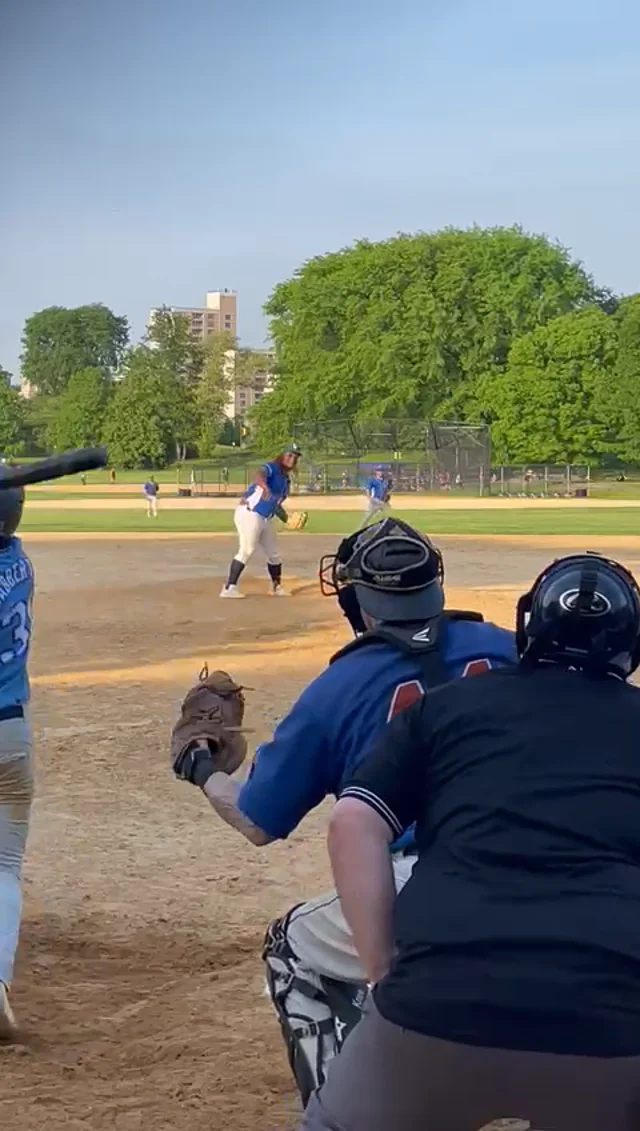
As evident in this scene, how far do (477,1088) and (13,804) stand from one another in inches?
121

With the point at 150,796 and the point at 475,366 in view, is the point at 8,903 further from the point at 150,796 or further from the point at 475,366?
the point at 475,366

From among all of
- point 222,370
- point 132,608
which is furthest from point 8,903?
point 222,370

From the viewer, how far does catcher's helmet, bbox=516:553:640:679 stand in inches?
102

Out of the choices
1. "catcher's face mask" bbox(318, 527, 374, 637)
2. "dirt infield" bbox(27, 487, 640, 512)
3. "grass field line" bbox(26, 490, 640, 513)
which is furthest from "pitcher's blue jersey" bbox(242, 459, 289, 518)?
"dirt infield" bbox(27, 487, 640, 512)

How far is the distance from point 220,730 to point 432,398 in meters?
82.1

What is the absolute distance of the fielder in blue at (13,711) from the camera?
493cm

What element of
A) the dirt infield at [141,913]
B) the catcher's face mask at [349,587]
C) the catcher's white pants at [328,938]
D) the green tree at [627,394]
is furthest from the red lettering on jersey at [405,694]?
the green tree at [627,394]

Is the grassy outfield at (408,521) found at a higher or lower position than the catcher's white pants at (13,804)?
lower

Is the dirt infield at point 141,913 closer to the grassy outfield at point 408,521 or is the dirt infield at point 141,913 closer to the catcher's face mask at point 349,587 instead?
the catcher's face mask at point 349,587

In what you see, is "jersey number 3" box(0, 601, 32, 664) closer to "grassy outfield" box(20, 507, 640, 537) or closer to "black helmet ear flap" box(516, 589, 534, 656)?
"black helmet ear flap" box(516, 589, 534, 656)

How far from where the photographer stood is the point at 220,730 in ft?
12.0

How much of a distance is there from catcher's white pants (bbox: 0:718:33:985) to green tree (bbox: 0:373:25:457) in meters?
84.5

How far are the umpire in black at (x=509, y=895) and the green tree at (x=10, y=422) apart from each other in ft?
286

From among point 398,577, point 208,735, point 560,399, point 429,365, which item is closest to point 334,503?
point 560,399
